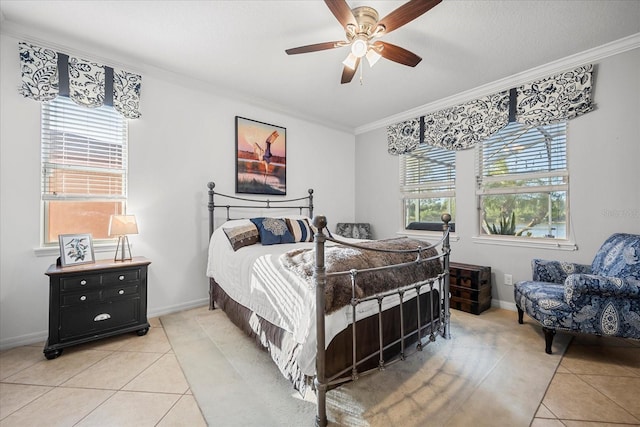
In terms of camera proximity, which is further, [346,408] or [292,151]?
[292,151]

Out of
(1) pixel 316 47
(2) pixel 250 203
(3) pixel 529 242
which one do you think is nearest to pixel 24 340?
(2) pixel 250 203

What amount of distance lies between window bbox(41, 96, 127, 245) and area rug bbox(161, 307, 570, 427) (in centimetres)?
140

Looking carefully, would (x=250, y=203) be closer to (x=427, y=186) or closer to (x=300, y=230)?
(x=300, y=230)

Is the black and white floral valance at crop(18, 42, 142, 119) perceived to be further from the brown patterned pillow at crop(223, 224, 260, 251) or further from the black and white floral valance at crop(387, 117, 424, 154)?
the black and white floral valance at crop(387, 117, 424, 154)

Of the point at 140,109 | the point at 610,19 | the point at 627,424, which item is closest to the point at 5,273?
the point at 140,109

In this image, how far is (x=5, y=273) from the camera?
7.38 feet

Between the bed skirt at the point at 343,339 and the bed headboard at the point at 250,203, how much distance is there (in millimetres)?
1377

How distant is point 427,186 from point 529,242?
57.1 inches

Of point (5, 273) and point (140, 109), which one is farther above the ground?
point (140, 109)

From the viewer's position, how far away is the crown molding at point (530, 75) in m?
2.48

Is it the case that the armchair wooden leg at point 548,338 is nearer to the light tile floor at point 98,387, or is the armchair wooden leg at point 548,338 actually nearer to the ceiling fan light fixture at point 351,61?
the light tile floor at point 98,387

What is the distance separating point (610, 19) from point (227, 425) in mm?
4014

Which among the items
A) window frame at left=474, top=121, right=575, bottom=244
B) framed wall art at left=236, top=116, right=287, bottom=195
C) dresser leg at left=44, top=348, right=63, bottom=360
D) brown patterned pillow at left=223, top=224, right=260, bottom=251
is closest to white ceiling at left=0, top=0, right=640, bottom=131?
framed wall art at left=236, top=116, right=287, bottom=195

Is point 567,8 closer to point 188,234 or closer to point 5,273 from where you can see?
point 188,234
